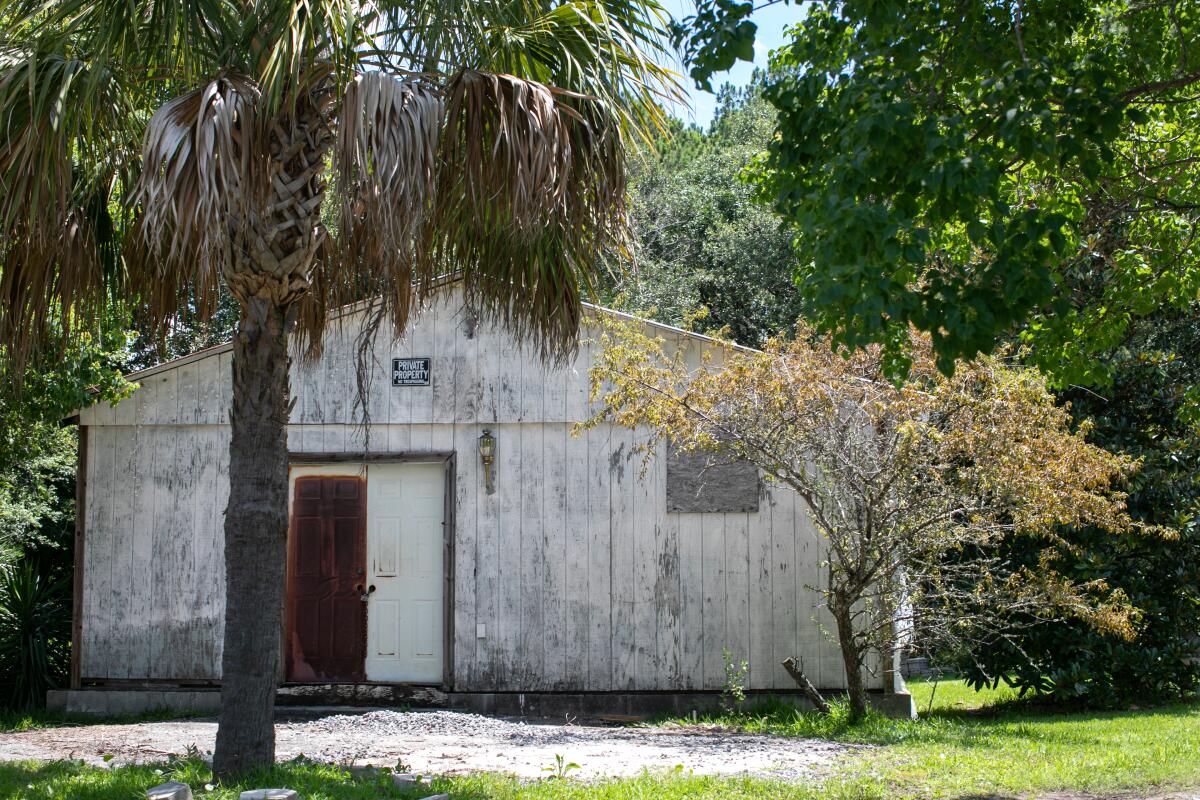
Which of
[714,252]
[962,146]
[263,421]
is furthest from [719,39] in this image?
[714,252]

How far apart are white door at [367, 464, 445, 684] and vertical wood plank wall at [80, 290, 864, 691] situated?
274mm

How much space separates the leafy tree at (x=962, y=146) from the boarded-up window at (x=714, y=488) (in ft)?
12.6

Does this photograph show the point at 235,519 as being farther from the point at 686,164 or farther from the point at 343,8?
the point at 686,164

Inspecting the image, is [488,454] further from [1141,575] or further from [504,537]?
[1141,575]

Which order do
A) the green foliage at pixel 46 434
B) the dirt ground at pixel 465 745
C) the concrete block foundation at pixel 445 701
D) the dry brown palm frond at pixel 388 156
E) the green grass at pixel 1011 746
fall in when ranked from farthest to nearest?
the concrete block foundation at pixel 445 701
the green foliage at pixel 46 434
the dirt ground at pixel 465 745
the green grass at pixel 1011 746
the dry brown palm frond at pixel 388 156

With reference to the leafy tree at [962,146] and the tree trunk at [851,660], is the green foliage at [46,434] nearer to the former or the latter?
the leafy tree at [962,146]

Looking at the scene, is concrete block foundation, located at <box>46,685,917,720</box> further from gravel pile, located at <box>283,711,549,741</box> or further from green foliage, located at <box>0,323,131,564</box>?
green foliage, located at <box>0,323,131,564</box>

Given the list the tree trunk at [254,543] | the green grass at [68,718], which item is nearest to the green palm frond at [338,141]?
the tree trunk at [254,543]

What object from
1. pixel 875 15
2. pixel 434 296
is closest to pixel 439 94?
pixel 875 15

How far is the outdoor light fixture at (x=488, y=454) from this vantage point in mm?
10500

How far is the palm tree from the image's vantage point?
558 cm

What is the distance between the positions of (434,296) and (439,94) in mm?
4260

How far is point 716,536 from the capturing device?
10.5 meters

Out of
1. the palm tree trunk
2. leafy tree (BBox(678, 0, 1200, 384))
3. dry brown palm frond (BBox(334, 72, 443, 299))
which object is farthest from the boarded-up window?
dry brown palm frond (BBox(334, 72, 443, 299))
